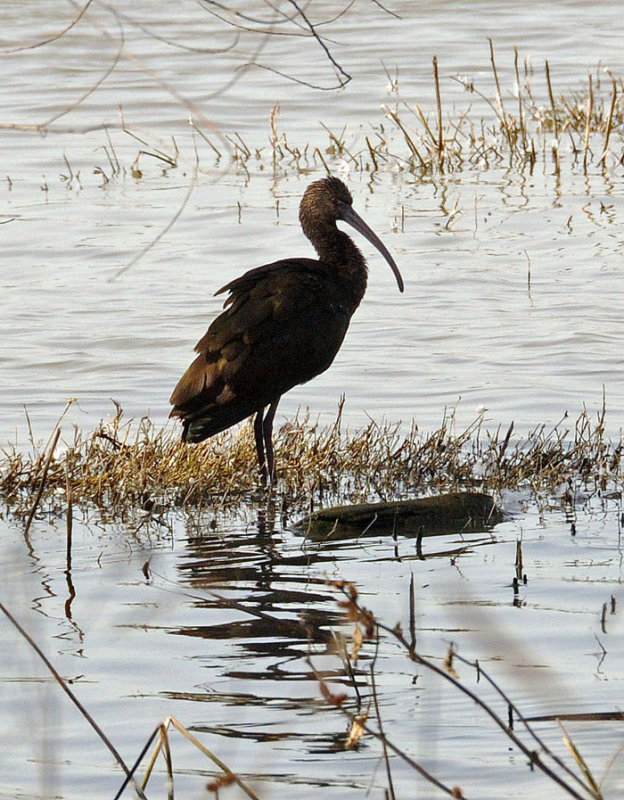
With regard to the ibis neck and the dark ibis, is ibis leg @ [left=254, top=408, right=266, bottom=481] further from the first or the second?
the ibis neck

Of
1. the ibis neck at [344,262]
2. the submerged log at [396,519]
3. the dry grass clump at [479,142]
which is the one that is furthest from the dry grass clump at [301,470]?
the dry grass clump at [479,142]

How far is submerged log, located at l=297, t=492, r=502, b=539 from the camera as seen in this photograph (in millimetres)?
6074

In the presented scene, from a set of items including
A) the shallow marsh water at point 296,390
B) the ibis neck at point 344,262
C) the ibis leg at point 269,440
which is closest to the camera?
the shallow marsh water at point 296,390

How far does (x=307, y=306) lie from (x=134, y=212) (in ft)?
21.3

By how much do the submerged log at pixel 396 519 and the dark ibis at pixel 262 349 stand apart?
0.72 meters

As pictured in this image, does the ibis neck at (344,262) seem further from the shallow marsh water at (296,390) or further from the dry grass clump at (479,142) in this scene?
the dry grass clump at (479,142)

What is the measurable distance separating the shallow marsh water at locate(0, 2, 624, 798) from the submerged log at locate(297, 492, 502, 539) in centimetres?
12

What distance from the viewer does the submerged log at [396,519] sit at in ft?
19.9

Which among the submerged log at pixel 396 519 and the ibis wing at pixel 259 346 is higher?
the ibis wing at pixel 259 346

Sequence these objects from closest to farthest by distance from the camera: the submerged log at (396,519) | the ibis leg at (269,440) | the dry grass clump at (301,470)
A: the submerged log at (396,519) < the dry grass clump at (301,470) < the ibis leg at (269,440)

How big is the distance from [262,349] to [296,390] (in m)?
2.09

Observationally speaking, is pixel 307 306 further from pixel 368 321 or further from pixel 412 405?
pixel 368 321

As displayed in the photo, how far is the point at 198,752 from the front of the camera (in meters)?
4.03

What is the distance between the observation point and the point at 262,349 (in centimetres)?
694
